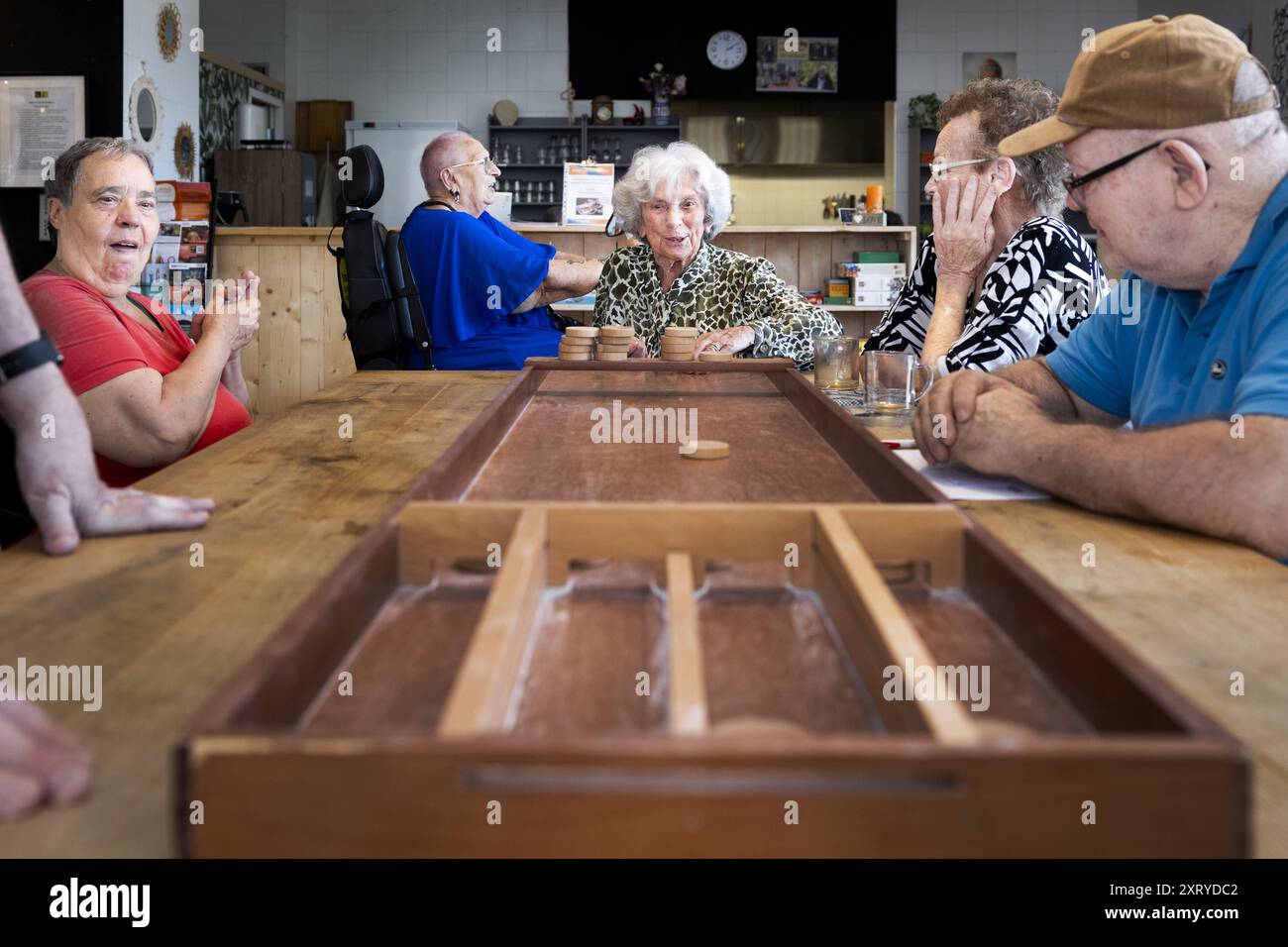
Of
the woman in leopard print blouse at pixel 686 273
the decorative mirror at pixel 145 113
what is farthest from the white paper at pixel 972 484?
the decorative mirror at pixel 145 113

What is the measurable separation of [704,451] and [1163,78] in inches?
28.9

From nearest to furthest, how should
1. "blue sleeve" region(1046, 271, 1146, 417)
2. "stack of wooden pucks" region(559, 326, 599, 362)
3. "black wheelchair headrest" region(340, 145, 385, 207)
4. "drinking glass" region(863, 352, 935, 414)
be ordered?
1. "blue sleeve" region(1046, 271, 1146, 417)
2. "drinking glass" region(863, 352, 935, 414)
3. "stack of wooden pucks" region(559, 326, 599, 362)
4. "black wheelchair headrest" region(340, 145, 385, 207)

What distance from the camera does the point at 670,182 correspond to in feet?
11.6

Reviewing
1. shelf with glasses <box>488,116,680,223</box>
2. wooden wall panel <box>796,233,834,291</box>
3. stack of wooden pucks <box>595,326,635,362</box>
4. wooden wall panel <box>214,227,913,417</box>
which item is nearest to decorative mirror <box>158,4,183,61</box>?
wooden wall panel <box>214,227,913,417</box>

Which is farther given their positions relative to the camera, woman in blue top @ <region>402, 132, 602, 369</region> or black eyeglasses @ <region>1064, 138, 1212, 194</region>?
woman in blue top @ <region>402, 132, 602, 369</region>

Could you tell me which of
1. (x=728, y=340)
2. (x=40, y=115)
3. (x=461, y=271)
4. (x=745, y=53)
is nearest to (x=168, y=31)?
(x=40, y=115)

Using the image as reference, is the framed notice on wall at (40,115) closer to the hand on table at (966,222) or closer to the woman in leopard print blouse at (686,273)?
the woman in leopard print blouse at (686,273)

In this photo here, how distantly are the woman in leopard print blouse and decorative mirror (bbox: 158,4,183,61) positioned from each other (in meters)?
4.22

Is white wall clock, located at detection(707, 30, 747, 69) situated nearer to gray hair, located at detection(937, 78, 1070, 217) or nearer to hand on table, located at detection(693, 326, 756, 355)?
hand on table, located at detection(693, 326, 756, 355)

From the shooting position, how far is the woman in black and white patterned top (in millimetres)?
2348

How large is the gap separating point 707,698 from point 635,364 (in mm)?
2034
